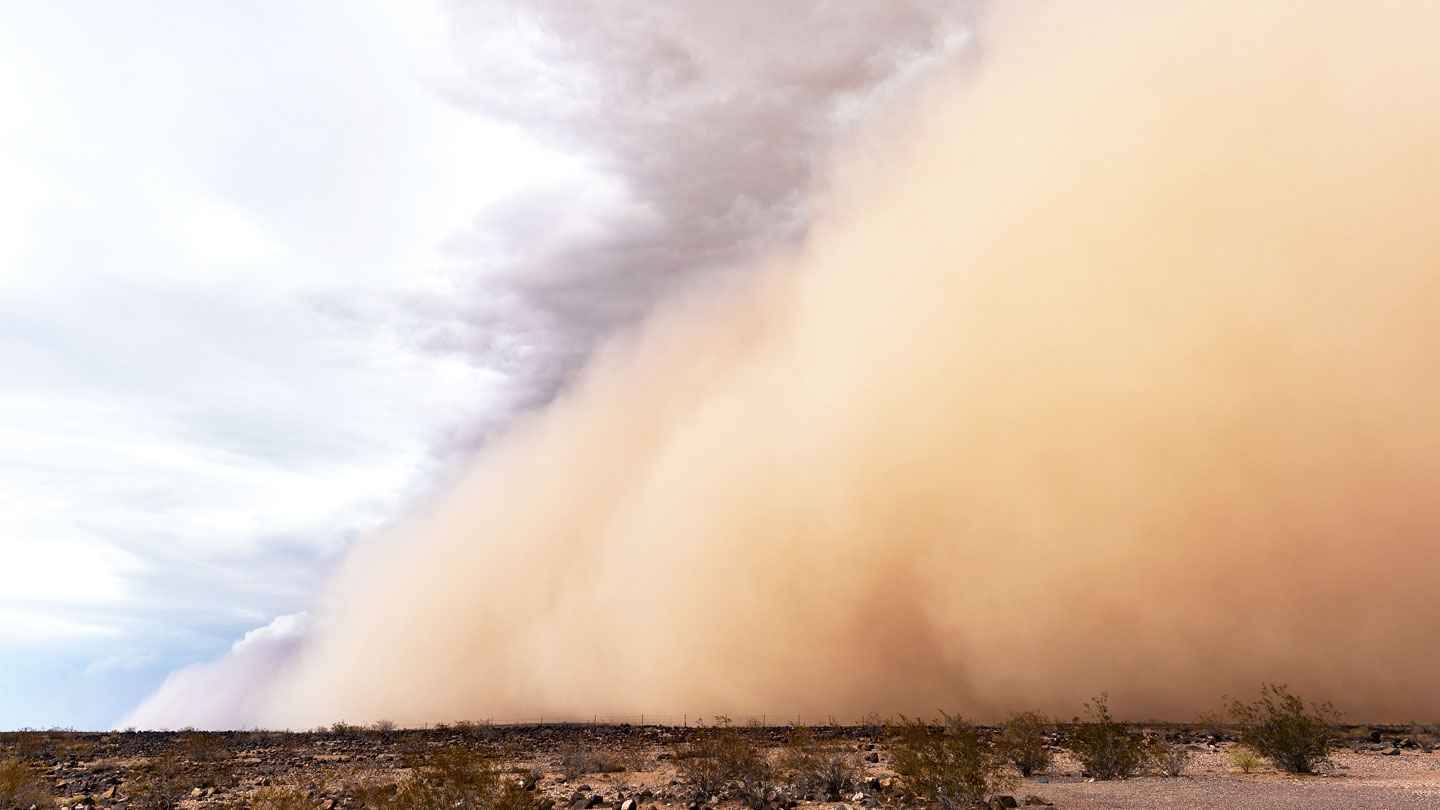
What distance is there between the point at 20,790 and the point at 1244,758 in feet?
77.8

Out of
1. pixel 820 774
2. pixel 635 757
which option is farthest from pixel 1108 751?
pixel 635 757

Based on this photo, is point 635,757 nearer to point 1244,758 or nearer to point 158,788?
point 158,788

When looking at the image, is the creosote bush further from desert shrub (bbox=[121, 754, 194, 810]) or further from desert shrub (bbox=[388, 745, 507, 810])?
desert shrub (bbox=[121, 754, 194, 810])

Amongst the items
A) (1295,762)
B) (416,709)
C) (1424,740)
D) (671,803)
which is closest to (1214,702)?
(1424,740)

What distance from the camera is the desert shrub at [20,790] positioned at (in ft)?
47.9

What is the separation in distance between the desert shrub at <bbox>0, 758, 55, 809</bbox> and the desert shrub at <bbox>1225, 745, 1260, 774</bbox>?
22.9 metres

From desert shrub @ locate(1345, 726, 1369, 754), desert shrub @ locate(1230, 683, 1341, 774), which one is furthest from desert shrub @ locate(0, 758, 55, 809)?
desert shrub @ locate(1345, 726, 1369, 754)

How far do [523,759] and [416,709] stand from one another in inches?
1921

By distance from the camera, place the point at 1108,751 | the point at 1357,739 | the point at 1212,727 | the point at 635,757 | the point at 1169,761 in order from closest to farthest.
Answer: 1. the point at 1108,751
2. the point at 1169,761
3. the point at 635,757
4. the point at 1357,739
5. the point at 1212,727

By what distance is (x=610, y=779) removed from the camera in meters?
18.6

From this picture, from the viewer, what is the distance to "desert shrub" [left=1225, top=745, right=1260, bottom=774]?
15438 mm

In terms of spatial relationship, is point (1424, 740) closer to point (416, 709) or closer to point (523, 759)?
point (523, 759)

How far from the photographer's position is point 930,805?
1115 cm

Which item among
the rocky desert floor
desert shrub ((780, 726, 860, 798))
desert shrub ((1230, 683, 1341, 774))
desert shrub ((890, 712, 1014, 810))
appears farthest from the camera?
desert shrub ((1230, 683, 1341, 774))
